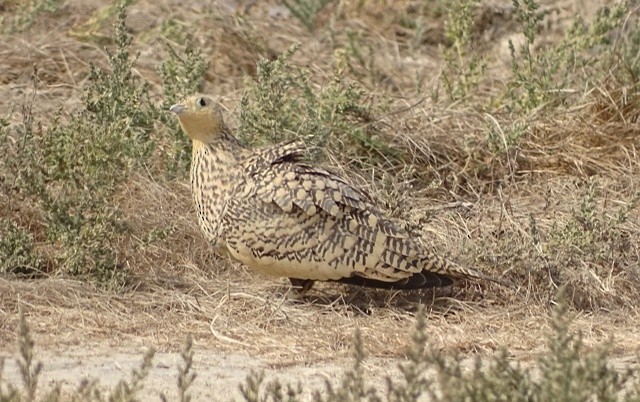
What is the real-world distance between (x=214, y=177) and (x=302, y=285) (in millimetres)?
620

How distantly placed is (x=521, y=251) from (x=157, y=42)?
3.64 metres

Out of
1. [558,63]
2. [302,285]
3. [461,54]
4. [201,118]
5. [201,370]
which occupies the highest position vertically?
[201,118]

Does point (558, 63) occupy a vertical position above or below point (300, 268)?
above

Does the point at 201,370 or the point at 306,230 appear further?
the point at 306,230

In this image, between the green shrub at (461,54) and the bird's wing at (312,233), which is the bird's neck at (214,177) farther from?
the green shrub at (461,54)

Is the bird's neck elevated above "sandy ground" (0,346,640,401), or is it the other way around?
the bird's neck

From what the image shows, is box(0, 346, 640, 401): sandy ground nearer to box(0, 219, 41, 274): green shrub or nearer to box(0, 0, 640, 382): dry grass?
box(0, 0, 640, 382): dry grass

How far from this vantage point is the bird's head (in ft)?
19.9

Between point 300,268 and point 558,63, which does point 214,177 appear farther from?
point 558,63

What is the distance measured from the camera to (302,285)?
237 inches

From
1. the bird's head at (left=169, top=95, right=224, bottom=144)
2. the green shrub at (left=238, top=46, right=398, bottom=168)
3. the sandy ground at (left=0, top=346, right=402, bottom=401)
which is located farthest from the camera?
the green shrub at (left=238, top=46, right=398, bottom=168)

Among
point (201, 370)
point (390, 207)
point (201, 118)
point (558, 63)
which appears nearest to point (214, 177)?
point (201, 118)

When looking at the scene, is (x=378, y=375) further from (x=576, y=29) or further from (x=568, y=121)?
(x=576, y=29)

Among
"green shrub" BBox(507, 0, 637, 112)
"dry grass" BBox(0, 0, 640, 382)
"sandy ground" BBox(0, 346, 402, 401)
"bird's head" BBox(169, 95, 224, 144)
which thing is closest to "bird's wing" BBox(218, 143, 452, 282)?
"dry grass" BBox(0, 0, 640, 382)
